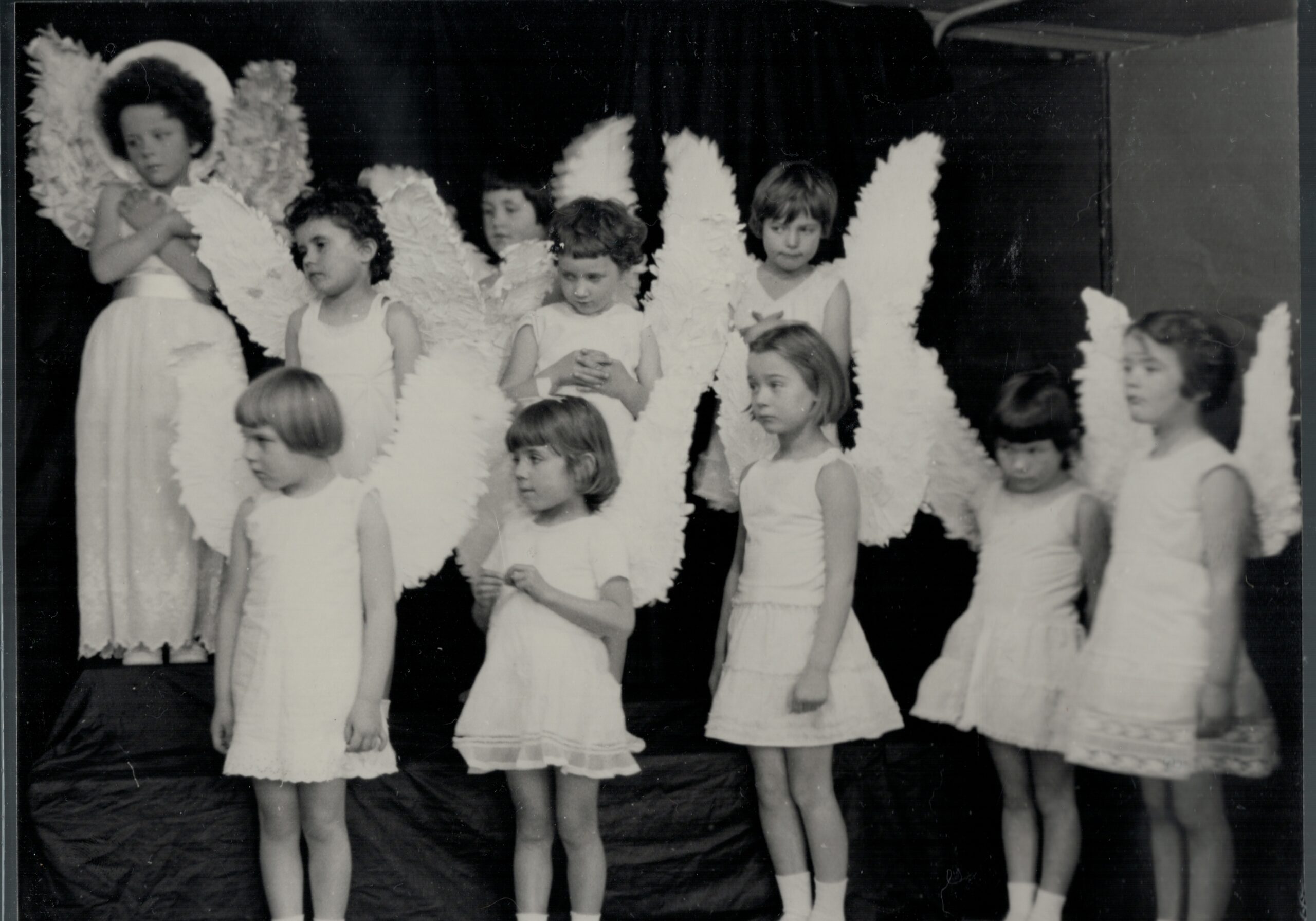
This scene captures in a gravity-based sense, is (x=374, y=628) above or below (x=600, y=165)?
below

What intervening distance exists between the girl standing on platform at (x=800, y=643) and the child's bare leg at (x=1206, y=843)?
654 mm

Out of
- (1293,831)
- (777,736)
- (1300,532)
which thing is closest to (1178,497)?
(1300,532)

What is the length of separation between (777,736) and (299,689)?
102cm

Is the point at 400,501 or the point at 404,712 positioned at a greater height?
the point at 400,501

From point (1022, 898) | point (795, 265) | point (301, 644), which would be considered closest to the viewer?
point (301, 644)

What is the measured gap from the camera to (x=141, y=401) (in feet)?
10.9

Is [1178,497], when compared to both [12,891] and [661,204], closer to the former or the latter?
[661,204]

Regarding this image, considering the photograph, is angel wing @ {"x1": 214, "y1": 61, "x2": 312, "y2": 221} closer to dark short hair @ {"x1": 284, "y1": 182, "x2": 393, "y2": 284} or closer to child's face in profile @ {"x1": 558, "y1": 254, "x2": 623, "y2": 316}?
dark short hair @ {"x1": 284, "y1": 182, "x2": 393, "y2": 284}

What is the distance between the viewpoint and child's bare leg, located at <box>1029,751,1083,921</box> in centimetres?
312

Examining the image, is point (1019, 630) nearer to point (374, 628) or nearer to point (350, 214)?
point (374, 628)

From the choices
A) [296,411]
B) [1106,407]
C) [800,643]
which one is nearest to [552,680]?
[800,643]

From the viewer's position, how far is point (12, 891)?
121 inches

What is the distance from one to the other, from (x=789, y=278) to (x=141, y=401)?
155 centimetres

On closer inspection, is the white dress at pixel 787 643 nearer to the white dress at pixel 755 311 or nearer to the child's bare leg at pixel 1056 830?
the white dress at pixel 755 311
